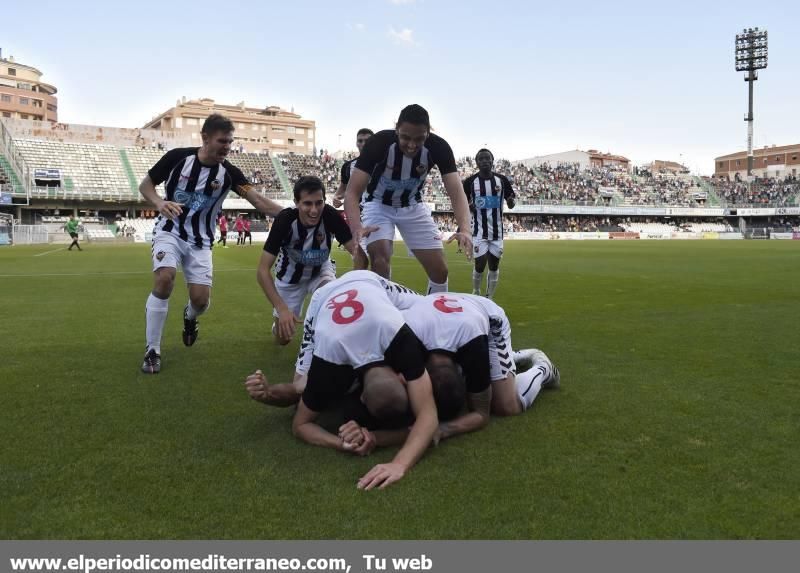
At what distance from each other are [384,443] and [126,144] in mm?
68983

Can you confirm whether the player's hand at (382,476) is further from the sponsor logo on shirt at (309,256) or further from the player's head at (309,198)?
the sponsor logo on shirt at (309,256)

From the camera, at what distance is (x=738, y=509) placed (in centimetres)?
286

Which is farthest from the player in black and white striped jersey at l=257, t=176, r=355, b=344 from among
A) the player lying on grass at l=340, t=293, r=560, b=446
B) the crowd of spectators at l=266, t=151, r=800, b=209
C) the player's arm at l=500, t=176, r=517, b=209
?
the crowd of spectators at l=266, t=151, r=800, b=209

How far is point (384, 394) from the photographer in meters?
3.57

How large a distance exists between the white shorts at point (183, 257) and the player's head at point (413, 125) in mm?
2419

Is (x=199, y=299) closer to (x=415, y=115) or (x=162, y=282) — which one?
(x=162, y=282)

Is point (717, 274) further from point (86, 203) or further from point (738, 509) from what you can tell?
point (86, 203)

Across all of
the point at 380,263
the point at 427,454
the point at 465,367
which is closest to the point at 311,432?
the point at 427,454

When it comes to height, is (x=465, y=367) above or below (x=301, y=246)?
below

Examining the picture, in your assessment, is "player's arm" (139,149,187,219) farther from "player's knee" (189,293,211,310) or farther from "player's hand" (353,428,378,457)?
"player's hand" (353,428,378,457)

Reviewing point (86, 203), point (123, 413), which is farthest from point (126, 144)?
point (123, 413)

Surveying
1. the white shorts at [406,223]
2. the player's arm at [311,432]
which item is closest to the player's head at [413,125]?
the white shorts at [406,223]

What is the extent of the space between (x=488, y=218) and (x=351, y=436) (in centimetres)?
814
